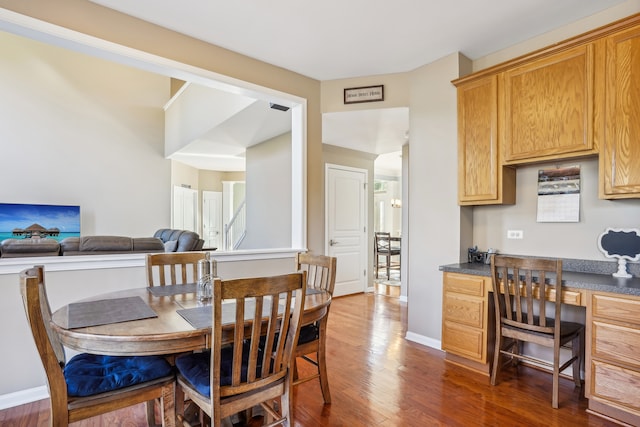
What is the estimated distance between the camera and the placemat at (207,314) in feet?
4.84

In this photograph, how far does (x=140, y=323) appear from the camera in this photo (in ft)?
4.83

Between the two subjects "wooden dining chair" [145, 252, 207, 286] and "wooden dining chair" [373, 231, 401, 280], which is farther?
"wooden dining chair" [373, 231, 401, 280]

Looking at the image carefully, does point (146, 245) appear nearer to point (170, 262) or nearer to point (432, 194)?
point (170, 262)

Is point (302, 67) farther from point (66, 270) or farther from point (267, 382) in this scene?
point (267, 382)

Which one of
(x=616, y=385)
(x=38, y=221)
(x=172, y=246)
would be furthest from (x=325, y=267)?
(x=38, y=221)

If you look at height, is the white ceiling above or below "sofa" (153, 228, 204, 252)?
above

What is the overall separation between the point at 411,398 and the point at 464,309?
2.90 feet

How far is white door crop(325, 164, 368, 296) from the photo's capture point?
533 centimetres

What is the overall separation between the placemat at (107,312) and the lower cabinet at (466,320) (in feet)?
7.63

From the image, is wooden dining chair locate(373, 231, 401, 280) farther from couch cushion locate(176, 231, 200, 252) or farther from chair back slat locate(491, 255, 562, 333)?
chair back slat locate(491, 255, 562, 333)

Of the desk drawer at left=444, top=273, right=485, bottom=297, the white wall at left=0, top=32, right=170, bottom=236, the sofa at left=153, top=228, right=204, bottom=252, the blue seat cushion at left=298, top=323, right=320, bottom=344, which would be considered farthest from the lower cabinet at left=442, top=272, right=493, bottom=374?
the white wall at left=0, top=32, right=170, bottom=236

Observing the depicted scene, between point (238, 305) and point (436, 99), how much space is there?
2.89 metres

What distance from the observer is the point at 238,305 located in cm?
136

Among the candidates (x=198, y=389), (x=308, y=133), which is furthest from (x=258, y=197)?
(x=198, y=389)
